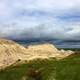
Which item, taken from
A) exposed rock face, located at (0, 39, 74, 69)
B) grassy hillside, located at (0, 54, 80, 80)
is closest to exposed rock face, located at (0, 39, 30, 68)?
exposed rock face, located at (0, 39, 74, 69)

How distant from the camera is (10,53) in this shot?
138375 mm

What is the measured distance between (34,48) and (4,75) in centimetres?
8215

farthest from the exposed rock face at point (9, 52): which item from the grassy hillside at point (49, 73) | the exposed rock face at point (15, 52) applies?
the grassy hillside at point (49, 73)

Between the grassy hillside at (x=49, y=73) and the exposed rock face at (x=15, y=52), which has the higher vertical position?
the grassy hillside at (x=49, y=73)

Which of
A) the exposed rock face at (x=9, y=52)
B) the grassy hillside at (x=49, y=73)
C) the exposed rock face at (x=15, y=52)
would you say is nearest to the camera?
the grassy hillside at (x=49, y=73)

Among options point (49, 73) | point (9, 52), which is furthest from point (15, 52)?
point (49, 73)

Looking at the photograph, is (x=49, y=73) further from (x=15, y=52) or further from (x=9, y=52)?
(x=15, y=52)

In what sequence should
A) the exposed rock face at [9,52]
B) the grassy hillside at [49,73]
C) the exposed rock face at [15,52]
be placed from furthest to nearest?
the exposed rock face at [9,52] → the exposed rock face at [15,52] → the grassy hillside at [49,73]

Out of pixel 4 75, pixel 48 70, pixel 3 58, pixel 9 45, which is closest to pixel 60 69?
pixel 48 70

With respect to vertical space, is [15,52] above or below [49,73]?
below

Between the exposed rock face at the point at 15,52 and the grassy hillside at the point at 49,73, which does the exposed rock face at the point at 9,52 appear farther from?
the grassy hillside at the point at 49,73

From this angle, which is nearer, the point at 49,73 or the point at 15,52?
the point at 49,73

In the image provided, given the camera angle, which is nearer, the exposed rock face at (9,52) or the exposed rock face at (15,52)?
the exposed rock face at (15,52)

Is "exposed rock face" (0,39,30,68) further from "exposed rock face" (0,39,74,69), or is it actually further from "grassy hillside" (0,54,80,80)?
"grassy hillside" (0,54,80,80)
